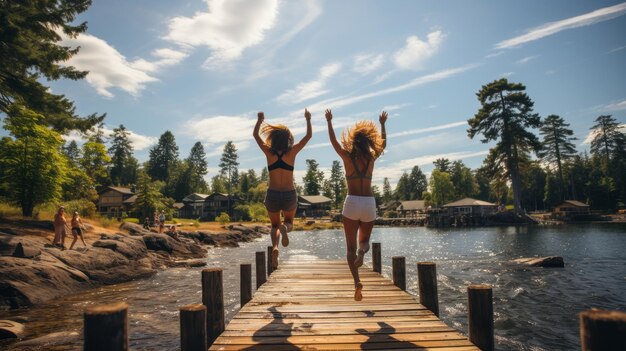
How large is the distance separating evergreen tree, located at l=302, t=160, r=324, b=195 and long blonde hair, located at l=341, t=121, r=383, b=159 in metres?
110

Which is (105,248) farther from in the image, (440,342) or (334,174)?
(334,174)

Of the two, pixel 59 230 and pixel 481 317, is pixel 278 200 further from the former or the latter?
pixel 59 230

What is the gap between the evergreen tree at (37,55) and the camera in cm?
1806

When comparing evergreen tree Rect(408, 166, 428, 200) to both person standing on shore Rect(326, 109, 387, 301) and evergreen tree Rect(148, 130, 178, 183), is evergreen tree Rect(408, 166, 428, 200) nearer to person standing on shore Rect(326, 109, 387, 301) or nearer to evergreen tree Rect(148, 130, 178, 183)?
evergreen tree Rect(148, 130, 178, 183)

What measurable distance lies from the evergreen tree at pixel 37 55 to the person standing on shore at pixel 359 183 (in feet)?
69.9

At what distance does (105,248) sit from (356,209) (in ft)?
60.2

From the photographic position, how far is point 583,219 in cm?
6284

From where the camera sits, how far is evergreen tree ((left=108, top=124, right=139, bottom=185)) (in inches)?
3676

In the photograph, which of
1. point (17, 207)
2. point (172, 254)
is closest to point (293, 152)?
point (172, 254)

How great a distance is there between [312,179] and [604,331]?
115 meters

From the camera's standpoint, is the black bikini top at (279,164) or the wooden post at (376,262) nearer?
the black bikini top at (279,164)

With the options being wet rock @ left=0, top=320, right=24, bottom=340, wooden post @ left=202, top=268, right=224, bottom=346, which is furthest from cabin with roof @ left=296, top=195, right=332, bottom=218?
wooden post @ left=202, top=268, right=224, bottom=346

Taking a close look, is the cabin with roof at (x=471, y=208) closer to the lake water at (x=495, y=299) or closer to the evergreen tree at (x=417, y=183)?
the lake water at (x=495, y=299)

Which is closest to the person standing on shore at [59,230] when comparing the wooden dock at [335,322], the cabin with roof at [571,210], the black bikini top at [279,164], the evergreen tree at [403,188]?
the wooden dock at [335,322]
